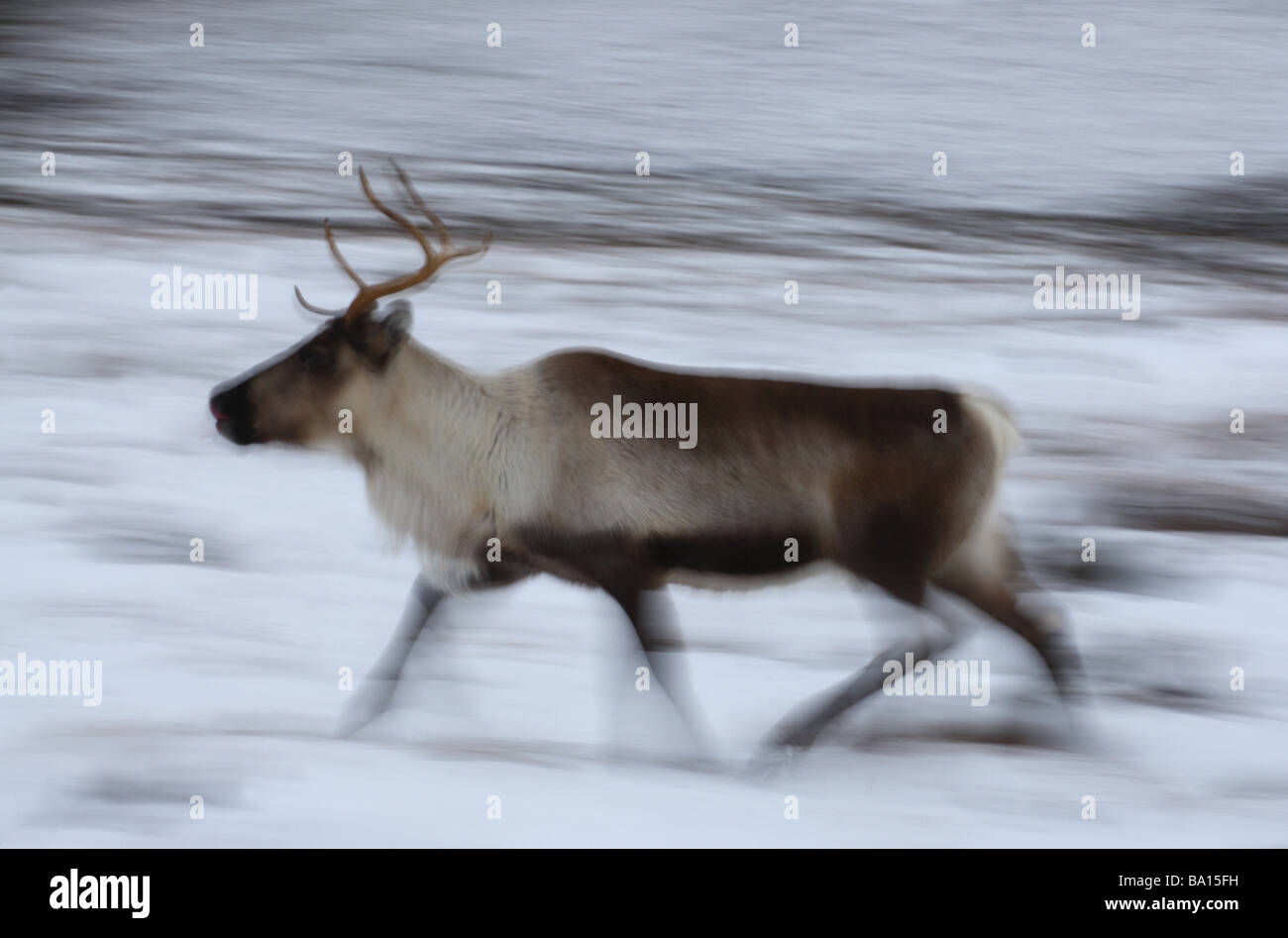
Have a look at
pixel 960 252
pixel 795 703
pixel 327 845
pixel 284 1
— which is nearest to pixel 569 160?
pixel 960 252

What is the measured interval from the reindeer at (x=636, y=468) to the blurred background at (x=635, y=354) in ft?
0.99

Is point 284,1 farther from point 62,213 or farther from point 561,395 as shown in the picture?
point 561,395

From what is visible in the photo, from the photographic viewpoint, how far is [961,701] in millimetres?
4520

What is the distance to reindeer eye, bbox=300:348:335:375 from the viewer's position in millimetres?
3805

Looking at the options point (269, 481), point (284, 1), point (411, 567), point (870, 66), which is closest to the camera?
point (411, 567)

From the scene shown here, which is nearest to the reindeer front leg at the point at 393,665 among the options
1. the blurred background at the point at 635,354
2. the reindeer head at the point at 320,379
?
the blurred background at the point at 635,354

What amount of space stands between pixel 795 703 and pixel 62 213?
6.09m

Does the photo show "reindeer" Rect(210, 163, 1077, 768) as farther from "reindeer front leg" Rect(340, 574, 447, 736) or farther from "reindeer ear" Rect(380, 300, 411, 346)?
"reindeer front leg" Rect(340, 574, 447, 736)

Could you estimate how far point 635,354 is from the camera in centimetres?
772

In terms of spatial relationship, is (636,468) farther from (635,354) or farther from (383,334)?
(635,354)

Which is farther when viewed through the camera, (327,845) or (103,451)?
(103,451)

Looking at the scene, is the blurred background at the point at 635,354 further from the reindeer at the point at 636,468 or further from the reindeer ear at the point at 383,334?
the reindeer ear at the point at 383,334

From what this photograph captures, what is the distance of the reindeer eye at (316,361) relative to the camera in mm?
3805

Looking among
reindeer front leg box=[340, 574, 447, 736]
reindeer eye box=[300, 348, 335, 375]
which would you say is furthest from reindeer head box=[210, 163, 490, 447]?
reindeer front leg box=[340, 574, 447, 736]
